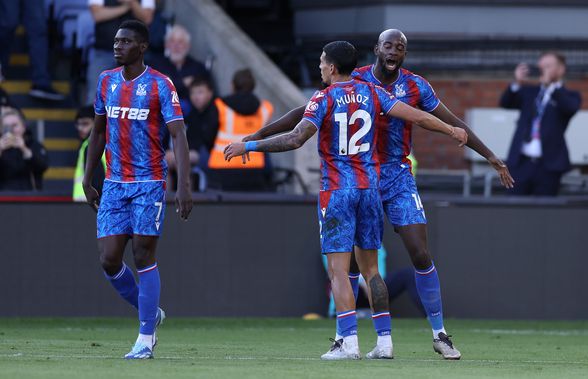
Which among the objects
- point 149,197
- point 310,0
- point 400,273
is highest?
point 310,0

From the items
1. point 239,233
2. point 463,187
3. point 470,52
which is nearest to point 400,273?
point 239,233

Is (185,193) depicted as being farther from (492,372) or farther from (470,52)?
(470,52)

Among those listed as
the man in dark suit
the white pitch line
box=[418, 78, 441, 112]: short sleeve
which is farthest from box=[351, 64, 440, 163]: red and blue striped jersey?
the man in dark suit

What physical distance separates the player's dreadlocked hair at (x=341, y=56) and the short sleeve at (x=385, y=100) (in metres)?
0.26

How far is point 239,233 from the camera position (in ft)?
54.3

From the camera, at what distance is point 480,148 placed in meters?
11.3

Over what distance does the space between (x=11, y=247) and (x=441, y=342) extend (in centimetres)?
627

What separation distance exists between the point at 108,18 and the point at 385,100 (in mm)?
8591

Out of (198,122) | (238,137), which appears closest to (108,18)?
(198,122)

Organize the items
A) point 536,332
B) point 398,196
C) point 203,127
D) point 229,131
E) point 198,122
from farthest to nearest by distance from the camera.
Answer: point 198,122 < point 203,127 < point 229,131 < point 536,332 < point 398,196

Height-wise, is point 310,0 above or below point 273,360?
above

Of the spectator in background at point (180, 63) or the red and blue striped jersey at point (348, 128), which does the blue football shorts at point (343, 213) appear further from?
the spectator in background at point (180, 63)

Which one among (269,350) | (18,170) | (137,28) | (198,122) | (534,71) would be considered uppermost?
(137,28)

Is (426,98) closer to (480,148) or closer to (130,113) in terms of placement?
(480,148)
